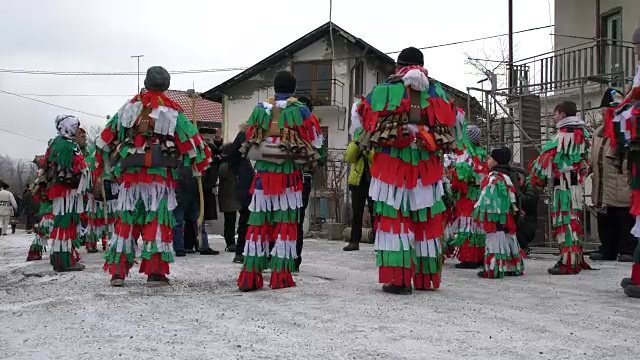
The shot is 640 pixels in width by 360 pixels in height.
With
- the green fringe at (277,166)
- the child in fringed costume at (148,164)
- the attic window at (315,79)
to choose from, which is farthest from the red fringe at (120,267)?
the attic window at (315,79)

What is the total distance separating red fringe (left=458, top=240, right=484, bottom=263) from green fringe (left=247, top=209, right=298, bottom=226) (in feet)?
10.2

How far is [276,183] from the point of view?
665cm

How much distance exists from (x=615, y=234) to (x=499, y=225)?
11.1ft

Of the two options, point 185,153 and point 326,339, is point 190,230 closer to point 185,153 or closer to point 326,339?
point 185,153

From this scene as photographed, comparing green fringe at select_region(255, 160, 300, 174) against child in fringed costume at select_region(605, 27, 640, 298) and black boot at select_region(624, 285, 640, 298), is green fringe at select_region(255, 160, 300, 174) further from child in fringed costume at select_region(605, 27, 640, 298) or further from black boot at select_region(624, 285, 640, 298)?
black boot at select_region(624, 285, 640, 298)

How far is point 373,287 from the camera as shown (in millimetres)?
6598

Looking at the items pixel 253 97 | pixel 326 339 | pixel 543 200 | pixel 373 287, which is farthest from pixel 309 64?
pixel 326 339

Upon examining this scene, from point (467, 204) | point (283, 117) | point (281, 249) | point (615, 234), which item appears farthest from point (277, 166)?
point (615, 234)

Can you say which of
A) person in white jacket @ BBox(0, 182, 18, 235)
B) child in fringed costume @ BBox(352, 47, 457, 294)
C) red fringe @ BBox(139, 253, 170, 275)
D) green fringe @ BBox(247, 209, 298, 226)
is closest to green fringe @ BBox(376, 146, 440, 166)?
child in fringed costume @ BBox(352, 47, 457, 294)

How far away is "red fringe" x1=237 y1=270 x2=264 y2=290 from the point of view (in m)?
6.44

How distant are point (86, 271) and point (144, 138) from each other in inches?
102

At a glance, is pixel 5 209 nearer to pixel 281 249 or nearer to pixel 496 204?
pixel 281 249

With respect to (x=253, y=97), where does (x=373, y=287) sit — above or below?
below

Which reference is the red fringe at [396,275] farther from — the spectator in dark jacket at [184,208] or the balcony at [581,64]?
the balcony at [581,64]
